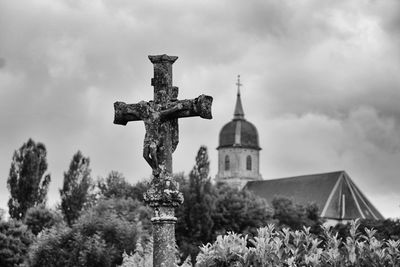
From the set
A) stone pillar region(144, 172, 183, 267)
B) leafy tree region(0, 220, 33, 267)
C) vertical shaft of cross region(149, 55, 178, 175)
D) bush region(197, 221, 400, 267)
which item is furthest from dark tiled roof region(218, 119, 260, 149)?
stone pillar region(144, 172, 183, 267)

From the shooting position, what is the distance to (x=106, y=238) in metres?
34.8

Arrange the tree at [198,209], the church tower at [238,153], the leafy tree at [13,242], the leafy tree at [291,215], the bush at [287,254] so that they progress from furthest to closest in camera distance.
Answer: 1. the church tower at [238,153]
2. the leafy tree at [291,215]
3. the tree at [198,209]
4. the leafy tree at [13,242]
5. the bush at [287,254]

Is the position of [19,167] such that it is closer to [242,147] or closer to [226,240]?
[226,240]

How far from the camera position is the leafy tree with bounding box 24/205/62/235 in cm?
4769

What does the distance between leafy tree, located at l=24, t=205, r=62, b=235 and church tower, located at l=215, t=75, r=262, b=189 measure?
69.7 metres

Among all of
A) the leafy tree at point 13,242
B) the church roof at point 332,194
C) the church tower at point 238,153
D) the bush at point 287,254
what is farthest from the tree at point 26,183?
the church tower at point 238,153

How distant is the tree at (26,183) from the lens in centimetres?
4931

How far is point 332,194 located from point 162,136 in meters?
85.8

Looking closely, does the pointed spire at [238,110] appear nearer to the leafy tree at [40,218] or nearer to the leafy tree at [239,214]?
the leafy tree at [239,214]

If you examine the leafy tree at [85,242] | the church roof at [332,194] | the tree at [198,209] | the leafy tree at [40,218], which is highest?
the church roof at [332,194]

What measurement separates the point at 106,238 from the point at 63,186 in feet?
52.2

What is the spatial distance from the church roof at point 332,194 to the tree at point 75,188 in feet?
145

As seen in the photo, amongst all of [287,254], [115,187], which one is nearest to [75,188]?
[115,187]

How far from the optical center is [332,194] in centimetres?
9338
